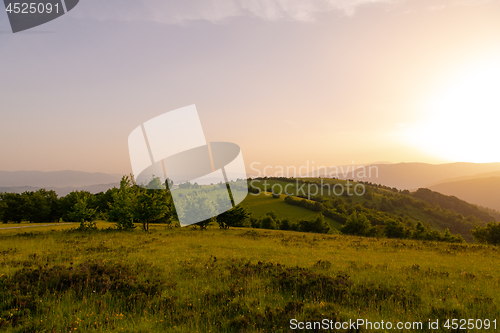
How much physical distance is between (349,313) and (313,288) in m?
1.89

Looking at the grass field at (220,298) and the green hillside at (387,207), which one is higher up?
the grass field at (220,298)

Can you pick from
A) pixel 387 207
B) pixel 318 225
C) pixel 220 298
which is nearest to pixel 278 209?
pixel 318 225

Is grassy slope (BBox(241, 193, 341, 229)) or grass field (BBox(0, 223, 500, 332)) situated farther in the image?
grassy slope (BBox(241, 193, 341, 229))

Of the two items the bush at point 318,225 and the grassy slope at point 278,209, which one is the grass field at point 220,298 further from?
the grassy slope at point 278,209

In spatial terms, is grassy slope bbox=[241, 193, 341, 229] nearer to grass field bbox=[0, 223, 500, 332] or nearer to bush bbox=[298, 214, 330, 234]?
bush bbox=[298, 214, 330, 234]

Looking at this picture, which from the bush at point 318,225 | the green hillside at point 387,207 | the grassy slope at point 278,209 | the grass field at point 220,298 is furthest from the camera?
the green hillside at point 387,207

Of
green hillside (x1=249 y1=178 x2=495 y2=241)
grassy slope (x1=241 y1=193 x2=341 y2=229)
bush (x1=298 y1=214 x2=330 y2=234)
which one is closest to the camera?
bush (x1=298 y1=214 x2=330 y2=234)

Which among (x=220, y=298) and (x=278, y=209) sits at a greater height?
(x=220, y=298)

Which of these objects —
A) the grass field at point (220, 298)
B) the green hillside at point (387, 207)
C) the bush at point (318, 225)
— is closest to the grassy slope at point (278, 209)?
the green hillside at point (387, 207)

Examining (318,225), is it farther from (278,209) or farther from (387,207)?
(387,207)

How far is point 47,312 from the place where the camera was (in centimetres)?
688

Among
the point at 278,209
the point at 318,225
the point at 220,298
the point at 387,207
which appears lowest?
the point at 387,207

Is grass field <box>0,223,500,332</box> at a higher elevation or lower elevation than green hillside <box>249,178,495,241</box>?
higher

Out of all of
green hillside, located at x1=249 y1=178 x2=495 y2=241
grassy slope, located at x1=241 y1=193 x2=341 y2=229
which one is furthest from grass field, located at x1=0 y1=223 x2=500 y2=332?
green hillside, located at x1=249 y1=178 x2=495 y2=241
